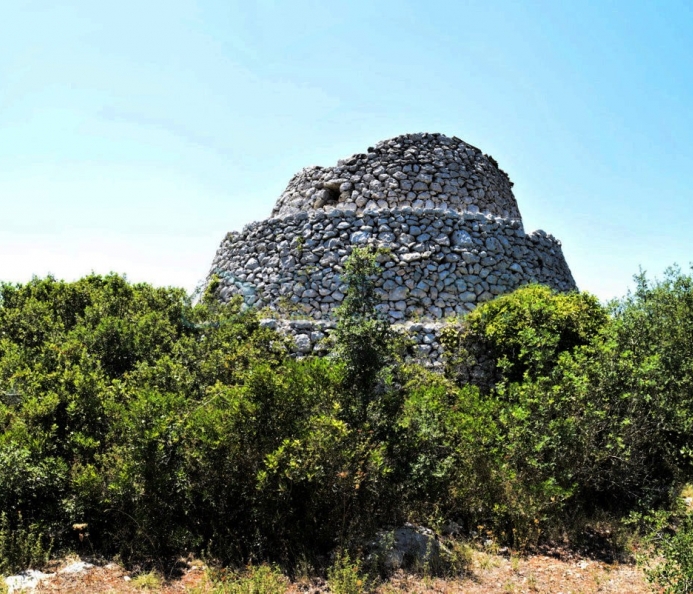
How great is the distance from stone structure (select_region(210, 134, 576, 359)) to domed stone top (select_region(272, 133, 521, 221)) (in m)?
0.03

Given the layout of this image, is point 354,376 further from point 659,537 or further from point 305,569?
point 659,537

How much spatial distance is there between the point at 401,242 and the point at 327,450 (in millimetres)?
7884

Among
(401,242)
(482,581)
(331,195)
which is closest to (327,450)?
(482,581)

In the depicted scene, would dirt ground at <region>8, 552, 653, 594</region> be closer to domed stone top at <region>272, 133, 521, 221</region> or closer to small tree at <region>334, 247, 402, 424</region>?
small tree at <region>334, 247, 402, 424</region>

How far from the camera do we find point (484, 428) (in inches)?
288

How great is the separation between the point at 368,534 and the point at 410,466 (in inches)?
36.1

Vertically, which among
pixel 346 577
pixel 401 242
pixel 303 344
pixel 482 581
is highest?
pixel 401 242

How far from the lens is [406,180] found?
14867 mm

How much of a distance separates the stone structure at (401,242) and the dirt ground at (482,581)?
4950mm

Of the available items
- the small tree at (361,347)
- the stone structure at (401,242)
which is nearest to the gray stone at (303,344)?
the stone structure at (401,242)

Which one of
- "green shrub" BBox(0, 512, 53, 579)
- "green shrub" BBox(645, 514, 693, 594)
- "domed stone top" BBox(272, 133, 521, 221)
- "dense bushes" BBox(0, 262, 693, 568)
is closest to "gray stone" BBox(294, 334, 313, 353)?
"dense bushes" BBox(0, 262, 693, 568)

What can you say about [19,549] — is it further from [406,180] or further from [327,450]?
[406,180]

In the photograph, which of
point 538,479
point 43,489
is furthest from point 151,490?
point 538,479

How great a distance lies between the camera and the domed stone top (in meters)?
14.8
